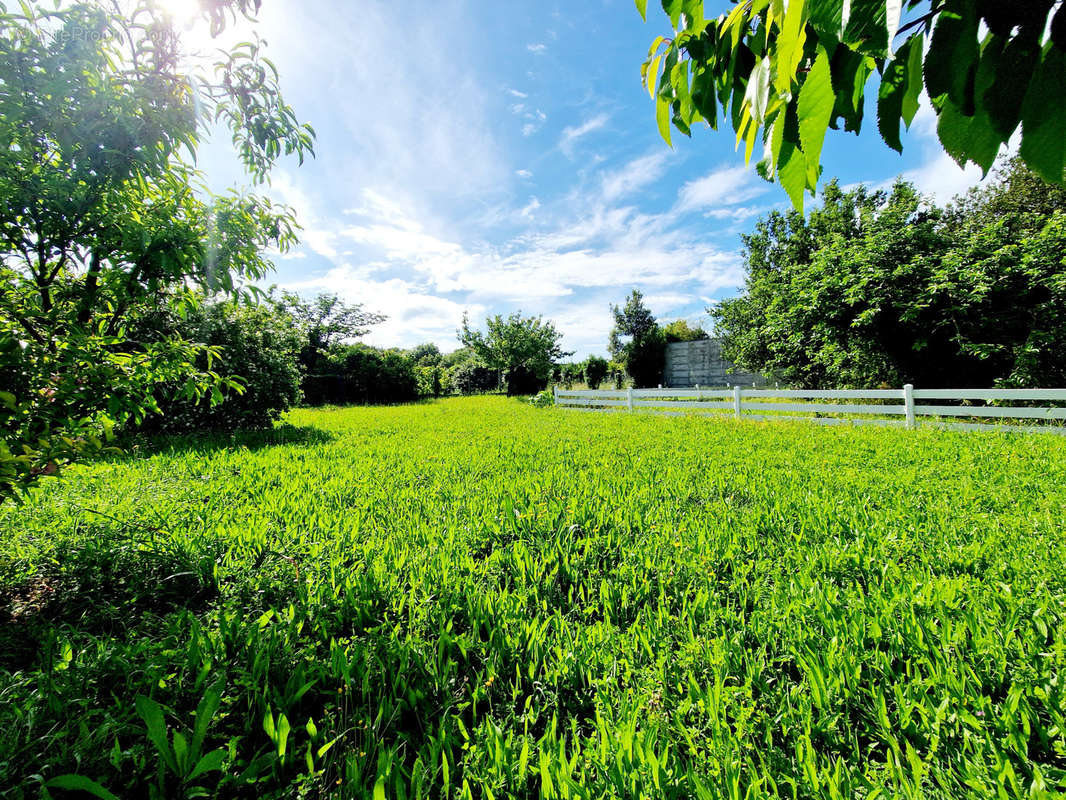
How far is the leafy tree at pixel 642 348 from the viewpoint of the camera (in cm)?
2581

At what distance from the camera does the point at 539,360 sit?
2262 cm

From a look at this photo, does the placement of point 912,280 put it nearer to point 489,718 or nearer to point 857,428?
point 857,428

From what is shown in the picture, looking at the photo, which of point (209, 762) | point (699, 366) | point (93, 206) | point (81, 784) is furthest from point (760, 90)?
point (699, 366)

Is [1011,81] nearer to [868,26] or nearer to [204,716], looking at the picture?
[868,26]

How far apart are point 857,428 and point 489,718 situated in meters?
8.50

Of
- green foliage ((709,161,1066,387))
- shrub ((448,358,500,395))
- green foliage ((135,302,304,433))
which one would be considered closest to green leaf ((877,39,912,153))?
green foliage ((135,302,304,433))

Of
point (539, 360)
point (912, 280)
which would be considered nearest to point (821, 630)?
point (912, 280)

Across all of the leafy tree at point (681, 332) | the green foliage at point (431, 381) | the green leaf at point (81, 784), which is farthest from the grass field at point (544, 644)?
the leafy tree at point (681, 332)

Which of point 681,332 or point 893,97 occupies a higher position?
point 681,332

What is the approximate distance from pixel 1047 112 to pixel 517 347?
71.3 ft

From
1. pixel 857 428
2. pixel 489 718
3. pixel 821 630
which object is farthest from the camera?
pixel 857 428

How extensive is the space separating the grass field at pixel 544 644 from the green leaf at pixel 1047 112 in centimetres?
157

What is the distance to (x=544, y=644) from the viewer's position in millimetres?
1784

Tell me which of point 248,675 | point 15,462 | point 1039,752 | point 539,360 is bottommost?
point 1039,752
